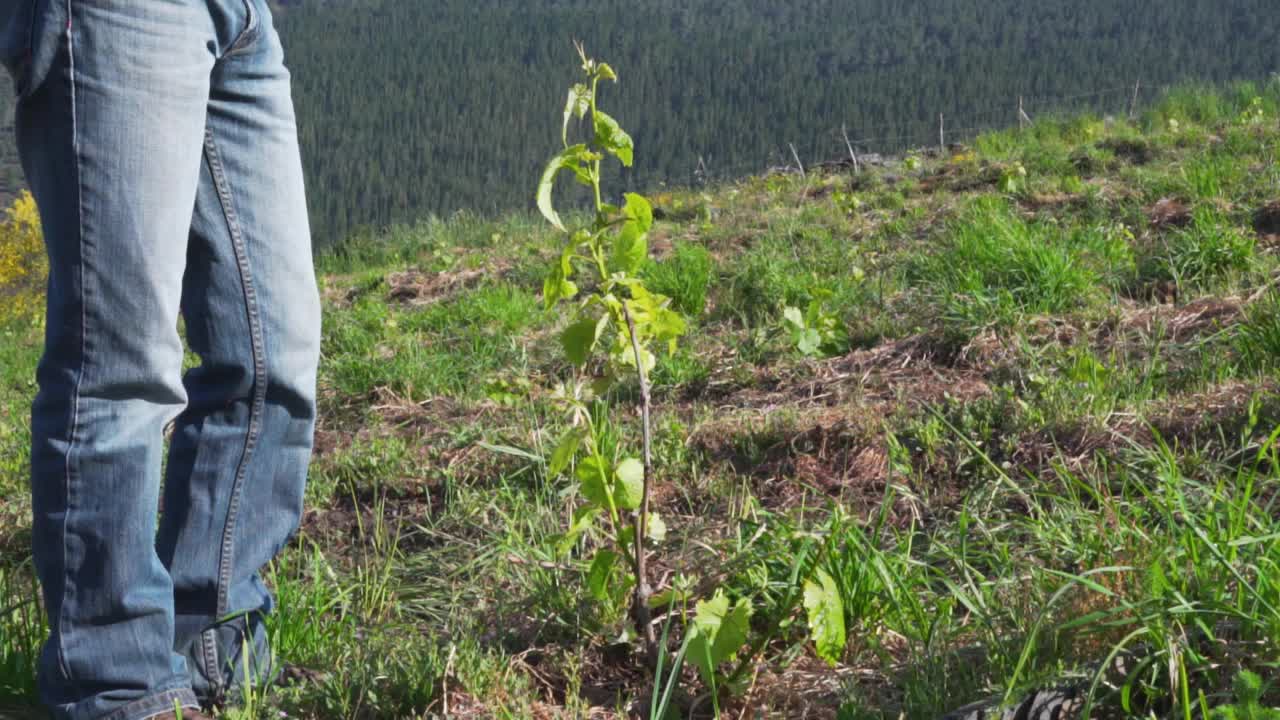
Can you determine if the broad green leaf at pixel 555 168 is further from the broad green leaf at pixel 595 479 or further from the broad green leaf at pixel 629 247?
the broad green leaf at pixel 595 479

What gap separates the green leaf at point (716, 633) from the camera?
1.58 meters

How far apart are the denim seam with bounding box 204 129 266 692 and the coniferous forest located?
44.2 metres

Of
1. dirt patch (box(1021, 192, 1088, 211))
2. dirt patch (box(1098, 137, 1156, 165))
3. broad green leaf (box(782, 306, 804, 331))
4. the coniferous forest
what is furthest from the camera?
the coniferous forest

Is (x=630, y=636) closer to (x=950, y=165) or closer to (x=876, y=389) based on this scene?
(x=876, y=389)

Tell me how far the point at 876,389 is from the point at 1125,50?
44009 millimetres

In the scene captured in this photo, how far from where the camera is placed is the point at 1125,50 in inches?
1618

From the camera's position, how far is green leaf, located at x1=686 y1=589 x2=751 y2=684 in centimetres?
158

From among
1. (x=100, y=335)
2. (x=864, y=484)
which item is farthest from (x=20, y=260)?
(x=100, y=335)

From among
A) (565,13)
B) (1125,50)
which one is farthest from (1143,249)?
(565,13)

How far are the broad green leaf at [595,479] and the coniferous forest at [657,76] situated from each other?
44083 mm

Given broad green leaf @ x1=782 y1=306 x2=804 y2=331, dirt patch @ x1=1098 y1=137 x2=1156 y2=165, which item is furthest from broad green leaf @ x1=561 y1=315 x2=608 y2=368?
dirt patch @ x1=1098 y1=137 x2=1156 y2=165

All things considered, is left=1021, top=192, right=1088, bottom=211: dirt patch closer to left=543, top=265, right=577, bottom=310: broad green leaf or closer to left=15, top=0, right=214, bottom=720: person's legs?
left=543, top=265, right=577, bottom=310: broad green leaf

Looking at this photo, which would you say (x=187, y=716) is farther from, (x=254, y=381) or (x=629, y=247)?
(x=629, y=247)

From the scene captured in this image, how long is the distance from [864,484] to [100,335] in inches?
71.4
